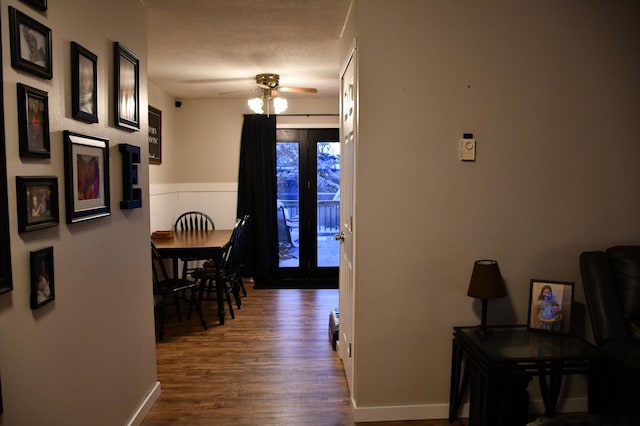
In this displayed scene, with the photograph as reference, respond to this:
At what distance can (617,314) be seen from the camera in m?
2.14

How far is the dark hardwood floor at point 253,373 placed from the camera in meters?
2.52

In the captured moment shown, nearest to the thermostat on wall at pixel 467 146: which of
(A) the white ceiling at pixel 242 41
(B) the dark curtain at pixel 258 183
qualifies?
(A) the white ceiling at pixel 242 41

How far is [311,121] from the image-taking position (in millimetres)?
5715

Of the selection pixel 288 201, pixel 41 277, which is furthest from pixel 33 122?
pixel 288 201

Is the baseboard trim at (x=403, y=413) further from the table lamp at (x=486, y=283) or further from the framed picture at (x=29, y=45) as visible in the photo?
the framed picture at (x=29, y=45)

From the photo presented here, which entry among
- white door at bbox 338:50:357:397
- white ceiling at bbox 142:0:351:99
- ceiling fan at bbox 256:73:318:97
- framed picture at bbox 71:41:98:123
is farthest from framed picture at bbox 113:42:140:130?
ceiling fan at bbox 256:73:318:97

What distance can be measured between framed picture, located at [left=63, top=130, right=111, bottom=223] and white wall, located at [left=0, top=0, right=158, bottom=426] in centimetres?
3

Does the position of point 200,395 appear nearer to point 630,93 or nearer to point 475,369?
point 475,369

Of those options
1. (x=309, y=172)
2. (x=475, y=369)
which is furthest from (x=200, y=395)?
(x=309, y=172)

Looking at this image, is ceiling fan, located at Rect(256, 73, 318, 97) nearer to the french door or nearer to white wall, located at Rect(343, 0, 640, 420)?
the french door

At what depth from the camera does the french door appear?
18.9 ft

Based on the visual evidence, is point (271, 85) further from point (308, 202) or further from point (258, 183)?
point (308, 202)

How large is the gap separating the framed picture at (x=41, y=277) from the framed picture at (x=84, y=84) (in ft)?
1.92

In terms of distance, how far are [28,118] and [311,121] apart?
14.6 ft
